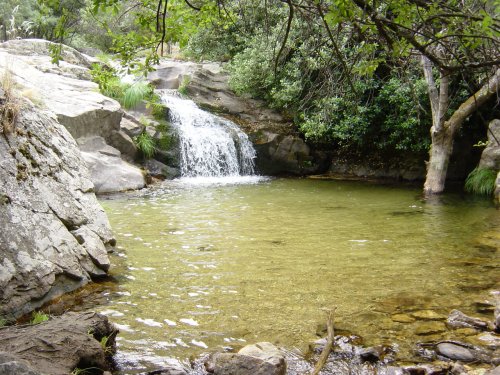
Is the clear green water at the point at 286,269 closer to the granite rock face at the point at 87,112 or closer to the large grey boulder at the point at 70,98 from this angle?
the granite rock face at the point at 87,112

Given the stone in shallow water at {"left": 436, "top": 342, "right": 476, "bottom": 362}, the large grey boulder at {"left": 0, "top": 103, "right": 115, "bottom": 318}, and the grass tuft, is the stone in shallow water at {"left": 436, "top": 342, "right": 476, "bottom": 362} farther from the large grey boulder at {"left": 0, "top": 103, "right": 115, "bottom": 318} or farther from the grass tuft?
the grass tuft

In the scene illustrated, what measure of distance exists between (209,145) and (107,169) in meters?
3.96

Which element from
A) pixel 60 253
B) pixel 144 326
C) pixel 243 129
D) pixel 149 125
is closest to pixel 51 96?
pixel 149 125

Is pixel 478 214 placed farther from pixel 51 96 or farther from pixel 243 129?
pixel 51 96

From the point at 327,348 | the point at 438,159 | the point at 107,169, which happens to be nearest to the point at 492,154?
the point at 438,159

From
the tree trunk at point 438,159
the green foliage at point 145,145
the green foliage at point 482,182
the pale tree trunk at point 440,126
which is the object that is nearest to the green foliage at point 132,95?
the green foliage at point 145,145

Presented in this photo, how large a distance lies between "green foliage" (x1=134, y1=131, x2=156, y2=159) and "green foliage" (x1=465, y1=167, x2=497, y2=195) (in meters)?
8.68

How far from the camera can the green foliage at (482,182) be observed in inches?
460

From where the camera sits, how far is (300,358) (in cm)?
357

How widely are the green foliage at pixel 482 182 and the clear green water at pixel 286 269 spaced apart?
1643 mm

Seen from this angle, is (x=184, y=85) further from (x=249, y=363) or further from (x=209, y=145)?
(x=249, y=363)

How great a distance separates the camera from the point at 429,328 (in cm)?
402

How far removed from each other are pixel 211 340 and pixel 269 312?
2.44ft

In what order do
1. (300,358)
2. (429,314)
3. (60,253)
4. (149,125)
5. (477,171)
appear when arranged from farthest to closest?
1. (149,125)
2. (477,171)
3. (60,253)
4. (429,314)
5. (300,358)
